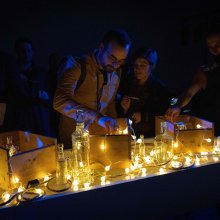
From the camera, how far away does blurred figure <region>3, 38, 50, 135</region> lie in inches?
87.1

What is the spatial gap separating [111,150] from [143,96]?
948 millimetres

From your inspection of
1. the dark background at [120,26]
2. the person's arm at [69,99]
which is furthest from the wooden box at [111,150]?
the dark background at [120,26]

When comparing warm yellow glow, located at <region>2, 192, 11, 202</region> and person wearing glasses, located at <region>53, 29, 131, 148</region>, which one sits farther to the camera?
person wearing glasses, located at <region>53, 29, 131, 148</region>

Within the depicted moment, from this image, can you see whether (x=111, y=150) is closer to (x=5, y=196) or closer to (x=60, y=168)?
(x=60, y=168)

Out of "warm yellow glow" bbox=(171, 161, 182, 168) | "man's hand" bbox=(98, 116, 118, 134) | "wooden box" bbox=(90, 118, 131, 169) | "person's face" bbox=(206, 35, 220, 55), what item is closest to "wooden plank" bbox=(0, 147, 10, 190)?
"wooden box" bbox=(90, 118, 131, 169)

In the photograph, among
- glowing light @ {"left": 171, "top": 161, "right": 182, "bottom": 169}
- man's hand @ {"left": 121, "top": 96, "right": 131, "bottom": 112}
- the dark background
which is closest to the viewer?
glowing light @ {"left": 171, "top": 161, "right": 182, "bottom": 169}

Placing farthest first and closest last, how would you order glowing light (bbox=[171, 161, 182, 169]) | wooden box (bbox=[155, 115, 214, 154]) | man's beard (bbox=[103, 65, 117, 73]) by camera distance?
man's beard (bbox=[103, 65, 117, 73]) < wooden box (bbox=[155, 115, 214, 154]) < glowing light (bbox=[171, 161, 182, 169])

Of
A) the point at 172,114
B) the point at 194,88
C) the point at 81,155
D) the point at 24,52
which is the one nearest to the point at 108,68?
the point at 172,114

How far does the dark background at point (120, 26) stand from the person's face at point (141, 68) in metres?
2.37

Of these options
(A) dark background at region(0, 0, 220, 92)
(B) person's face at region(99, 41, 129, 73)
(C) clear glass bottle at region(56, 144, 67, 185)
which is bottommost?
(C) clear glass bottle at region(56, 144, 67, 185)

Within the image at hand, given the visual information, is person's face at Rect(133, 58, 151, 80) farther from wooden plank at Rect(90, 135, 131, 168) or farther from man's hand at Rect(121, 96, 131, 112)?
wooden plank at Rect(90, 135, 131, 168)

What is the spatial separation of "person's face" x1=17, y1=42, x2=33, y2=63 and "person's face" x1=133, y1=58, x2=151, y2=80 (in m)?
1.03

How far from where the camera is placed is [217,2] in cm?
531

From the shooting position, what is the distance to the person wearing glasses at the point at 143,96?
6.70 ft
